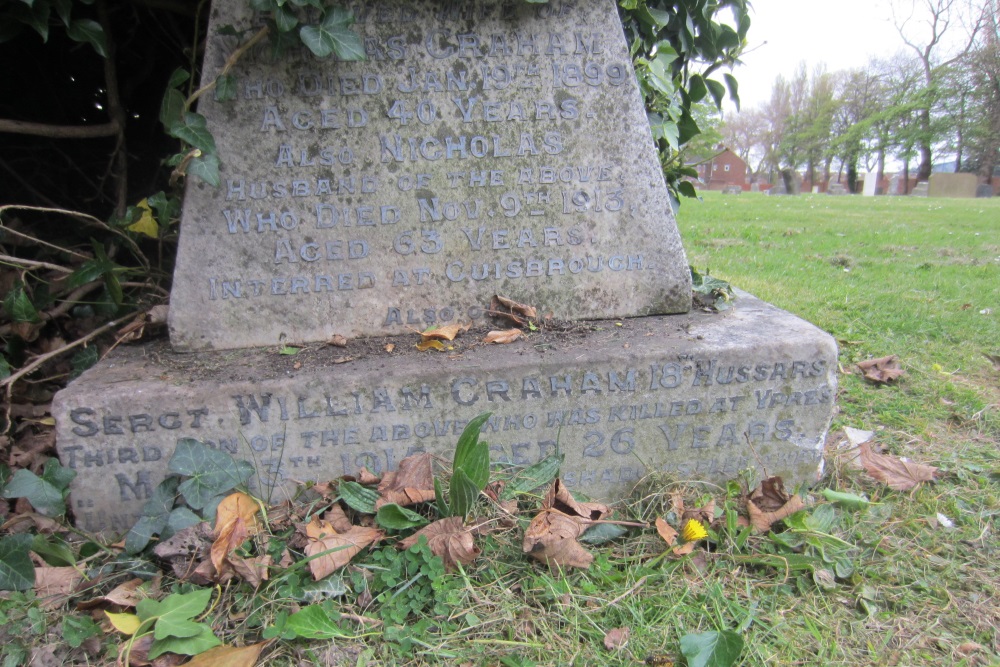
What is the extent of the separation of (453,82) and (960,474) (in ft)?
6.89

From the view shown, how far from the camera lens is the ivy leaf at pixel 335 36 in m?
1.74

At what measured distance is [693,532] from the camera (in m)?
1.71

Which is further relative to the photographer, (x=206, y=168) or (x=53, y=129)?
(x=53, y=129)

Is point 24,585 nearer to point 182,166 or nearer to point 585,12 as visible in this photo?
point 182,166

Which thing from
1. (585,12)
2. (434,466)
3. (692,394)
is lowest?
(434,466)

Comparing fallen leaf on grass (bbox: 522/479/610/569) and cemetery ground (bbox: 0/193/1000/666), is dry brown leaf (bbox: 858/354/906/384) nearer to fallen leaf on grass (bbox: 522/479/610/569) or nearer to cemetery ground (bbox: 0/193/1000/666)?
cemetery ground (bbox: 0/193/1000/666)

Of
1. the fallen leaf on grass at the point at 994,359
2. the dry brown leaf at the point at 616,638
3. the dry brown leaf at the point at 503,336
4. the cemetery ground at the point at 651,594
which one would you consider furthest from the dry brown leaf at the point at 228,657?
the fallen leaf on grass at the point at 994,359

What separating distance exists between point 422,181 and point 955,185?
31.3 m

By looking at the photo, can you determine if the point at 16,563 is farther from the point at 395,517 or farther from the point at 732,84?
the point at 732,84

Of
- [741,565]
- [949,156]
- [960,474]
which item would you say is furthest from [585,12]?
[949,156]

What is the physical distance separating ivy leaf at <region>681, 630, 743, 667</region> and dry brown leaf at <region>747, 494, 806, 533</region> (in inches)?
18.6

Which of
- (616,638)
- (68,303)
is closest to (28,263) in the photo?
(68,303)

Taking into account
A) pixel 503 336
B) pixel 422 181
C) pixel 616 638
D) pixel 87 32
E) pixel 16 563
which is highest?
pixel 87 32

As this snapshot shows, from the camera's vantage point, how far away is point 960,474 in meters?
2.16
